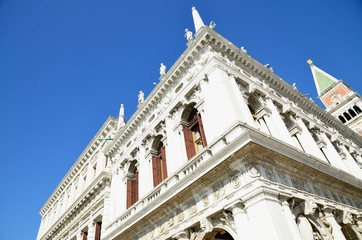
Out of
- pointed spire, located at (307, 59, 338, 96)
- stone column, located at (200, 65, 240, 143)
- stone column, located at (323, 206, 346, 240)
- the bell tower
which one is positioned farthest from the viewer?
pointed spire, located at (307, 59, 338, 96)

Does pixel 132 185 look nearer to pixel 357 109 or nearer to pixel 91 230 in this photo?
pixel 91 230

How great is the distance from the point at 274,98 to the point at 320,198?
242 inches

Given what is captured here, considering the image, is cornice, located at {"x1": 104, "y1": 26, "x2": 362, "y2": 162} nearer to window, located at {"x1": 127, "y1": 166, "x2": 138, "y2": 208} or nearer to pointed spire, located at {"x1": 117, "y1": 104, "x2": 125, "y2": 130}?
pointed spire, located at {"x1": 117, "y1": 104, "x2": 125, "y2": 130}

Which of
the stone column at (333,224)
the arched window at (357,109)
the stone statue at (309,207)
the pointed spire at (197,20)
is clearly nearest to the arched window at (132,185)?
the stone statue at (309,207)

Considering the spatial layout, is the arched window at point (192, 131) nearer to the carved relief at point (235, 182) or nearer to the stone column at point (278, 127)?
the carved relief at point (235, 182)

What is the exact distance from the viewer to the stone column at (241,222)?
21.7ft

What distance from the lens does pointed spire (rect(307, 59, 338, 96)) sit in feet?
169

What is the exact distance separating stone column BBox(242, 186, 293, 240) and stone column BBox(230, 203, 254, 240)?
0.20 meters

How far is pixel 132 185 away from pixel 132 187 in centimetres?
17

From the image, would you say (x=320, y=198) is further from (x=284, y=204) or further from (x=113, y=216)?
(x=113, y=216)

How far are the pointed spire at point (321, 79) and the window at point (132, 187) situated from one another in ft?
169

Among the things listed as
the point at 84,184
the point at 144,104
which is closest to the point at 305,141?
the point at 144,104

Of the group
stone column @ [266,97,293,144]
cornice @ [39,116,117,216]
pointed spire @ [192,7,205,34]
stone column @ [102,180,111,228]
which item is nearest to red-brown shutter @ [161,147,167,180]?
stone column @ [102,180,111,228]

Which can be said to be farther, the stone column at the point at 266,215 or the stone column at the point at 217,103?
the stone column at the point at 217,103
